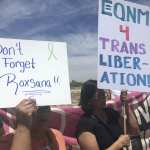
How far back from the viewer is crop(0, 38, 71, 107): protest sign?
3.65m

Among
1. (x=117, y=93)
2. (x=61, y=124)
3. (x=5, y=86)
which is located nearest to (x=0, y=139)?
(x=5, y=86)

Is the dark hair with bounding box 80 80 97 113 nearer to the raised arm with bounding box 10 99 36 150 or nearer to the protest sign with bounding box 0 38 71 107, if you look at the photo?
the protest sign with bounding box 0 38 71 107

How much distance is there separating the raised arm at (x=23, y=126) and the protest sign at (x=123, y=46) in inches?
32.4

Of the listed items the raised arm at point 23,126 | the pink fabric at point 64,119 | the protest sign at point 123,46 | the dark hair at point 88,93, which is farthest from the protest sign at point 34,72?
the pink fabric at point 64,119

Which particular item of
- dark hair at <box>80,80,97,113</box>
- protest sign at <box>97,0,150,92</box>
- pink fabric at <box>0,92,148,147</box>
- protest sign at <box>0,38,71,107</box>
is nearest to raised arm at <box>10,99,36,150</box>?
protest sign at <box>0,38,71,107</box>

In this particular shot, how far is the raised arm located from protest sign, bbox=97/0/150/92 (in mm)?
823

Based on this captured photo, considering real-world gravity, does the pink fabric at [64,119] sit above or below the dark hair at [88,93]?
below

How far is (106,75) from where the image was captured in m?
4.23

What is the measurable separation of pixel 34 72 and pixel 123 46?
0.87m

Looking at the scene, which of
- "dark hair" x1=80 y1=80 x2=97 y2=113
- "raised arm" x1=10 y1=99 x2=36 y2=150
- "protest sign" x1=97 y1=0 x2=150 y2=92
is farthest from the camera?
"dark hair" x1=80 y1=80 x2=97 y2=113

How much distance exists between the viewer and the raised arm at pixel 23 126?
3.48 meters

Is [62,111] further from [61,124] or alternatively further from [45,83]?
[45,83]

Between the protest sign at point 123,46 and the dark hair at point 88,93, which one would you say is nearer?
the protest sign at point 123,46

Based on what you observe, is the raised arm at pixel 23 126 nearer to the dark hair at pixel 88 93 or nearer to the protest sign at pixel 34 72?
the protest sign at pixel 34 72
